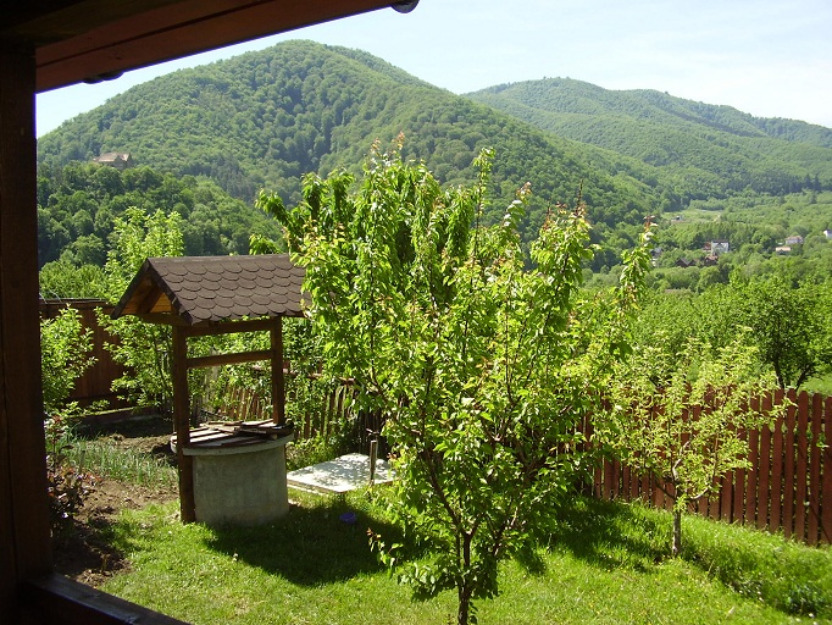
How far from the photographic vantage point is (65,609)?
1.68m

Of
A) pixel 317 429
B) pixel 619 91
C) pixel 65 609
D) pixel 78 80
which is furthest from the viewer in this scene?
pixel 619 91

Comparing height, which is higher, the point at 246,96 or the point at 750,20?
the point at 246,96

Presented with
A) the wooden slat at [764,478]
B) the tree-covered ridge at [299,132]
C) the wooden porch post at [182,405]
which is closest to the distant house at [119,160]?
the tree-covered ridge at [299,132]

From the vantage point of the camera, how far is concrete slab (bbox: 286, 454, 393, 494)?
8.62m

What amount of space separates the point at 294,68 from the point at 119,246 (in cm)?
7814

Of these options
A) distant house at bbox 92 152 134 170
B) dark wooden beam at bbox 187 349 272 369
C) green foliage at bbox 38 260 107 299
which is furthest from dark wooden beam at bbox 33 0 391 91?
distant house at bbox 92 152 134 170

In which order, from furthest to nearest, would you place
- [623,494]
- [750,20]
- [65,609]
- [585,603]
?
[623,494]
[585,603]
[750,20]
[65,609]

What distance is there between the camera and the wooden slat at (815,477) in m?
7.25

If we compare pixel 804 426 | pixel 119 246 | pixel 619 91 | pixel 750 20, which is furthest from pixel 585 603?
pixel 619 91

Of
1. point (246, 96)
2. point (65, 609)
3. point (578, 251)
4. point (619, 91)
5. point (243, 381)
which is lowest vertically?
point (243, 381)

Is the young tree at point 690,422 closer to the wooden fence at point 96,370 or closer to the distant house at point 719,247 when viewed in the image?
the wooden fence at point 96,370

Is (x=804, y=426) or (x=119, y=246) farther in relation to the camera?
(x=119, y=246)

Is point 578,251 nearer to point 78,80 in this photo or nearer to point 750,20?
point 750,20

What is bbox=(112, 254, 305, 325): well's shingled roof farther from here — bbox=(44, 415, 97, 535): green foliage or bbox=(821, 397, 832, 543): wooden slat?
bbox=(821, 397, 832, 543): wooden slat
